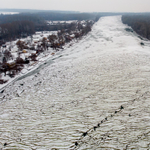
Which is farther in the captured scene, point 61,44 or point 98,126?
point 61,44

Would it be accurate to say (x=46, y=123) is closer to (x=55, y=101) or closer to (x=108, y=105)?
(x=55, y=101)

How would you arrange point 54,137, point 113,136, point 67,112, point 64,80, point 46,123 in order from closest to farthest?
point 113,136
point 54,137
point 46,123
point 67,112
point 64,80

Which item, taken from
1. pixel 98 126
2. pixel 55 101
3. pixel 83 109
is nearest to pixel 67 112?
pixel 83 109

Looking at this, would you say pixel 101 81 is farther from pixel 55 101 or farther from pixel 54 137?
pixel 54 137

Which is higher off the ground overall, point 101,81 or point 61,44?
point 61,44

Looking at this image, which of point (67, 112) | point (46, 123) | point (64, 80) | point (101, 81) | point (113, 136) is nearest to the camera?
point (113, 136)

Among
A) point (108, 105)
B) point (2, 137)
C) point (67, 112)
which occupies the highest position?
point (108, 105)
